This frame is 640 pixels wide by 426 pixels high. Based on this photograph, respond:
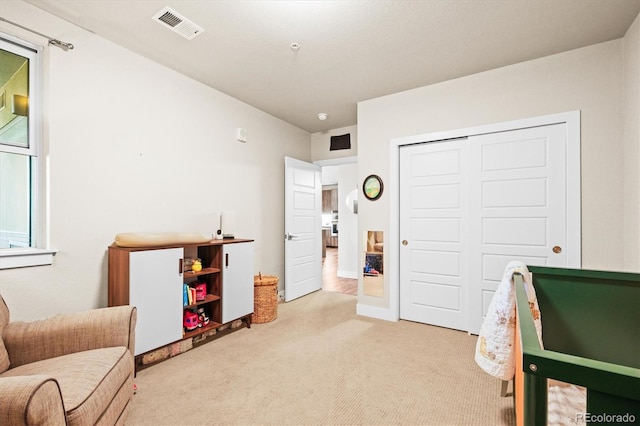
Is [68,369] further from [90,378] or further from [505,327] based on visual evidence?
[505,327]

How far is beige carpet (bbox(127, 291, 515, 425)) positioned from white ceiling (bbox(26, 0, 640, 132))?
260cm

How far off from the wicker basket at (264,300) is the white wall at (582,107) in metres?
2.36

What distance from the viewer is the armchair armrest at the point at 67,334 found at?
153 centimetres

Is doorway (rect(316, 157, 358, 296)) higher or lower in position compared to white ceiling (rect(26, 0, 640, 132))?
lower

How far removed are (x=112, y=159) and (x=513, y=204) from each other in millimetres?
3607

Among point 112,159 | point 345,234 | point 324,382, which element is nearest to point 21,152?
point 112,159

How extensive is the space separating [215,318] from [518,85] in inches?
145

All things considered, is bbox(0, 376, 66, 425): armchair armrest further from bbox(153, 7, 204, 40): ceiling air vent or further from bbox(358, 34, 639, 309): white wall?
bbox(358, 34, 639, 309): white wall

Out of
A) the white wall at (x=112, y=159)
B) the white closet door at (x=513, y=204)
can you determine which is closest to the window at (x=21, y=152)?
the white wall at (x=112, y=159)

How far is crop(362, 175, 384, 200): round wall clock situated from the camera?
3463 millimetres

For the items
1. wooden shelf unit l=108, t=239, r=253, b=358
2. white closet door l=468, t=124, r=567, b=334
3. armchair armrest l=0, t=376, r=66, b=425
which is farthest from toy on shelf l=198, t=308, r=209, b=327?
white closet door l=468, t=124, r=567, b=334

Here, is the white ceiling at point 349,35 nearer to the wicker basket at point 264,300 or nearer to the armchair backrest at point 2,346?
the armchair backrest at point 2,346

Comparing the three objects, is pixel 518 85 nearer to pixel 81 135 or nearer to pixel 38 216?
pixel 81 135

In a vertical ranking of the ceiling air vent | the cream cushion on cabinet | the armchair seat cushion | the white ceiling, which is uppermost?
the white ceiling
